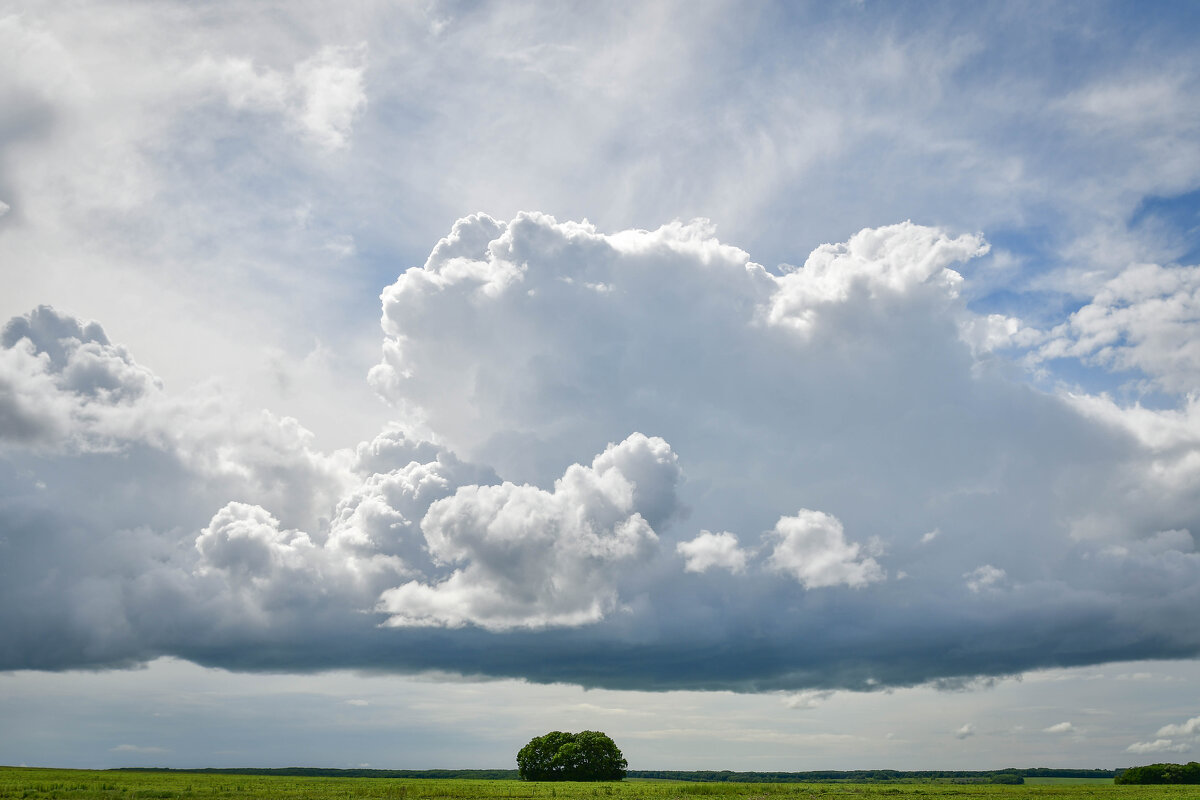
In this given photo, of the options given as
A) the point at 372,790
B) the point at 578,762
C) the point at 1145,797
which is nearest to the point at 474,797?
the point at 372,790

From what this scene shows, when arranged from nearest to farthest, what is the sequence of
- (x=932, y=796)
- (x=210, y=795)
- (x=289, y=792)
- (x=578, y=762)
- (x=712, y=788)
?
(x=210, y=795) < (x=289, y=792) < (x=932, y=796) < (x=712, y=788) < (x=578, y=762)

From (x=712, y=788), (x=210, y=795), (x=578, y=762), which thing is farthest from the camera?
(x=578, y=762)

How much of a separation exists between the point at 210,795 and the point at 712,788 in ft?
230

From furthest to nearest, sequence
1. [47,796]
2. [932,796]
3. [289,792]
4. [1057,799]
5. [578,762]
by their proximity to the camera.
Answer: [578,762]
[932,796]
[1057,799]
[289,792]
[47,796]

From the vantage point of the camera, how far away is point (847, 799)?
329ft

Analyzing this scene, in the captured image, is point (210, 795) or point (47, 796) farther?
point (210, 795)

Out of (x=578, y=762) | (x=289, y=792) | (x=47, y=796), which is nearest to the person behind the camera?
(x=47, y=796)

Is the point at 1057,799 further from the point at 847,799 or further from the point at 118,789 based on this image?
the point at 118,789

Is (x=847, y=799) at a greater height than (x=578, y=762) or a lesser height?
greater

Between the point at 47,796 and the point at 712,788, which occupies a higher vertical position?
the point at 47,796

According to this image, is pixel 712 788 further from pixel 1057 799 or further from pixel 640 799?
pixel 1057 799

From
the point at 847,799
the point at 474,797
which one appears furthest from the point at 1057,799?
the point at 474,797

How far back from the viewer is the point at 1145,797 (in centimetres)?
10606

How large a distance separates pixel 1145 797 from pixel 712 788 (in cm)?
5725
